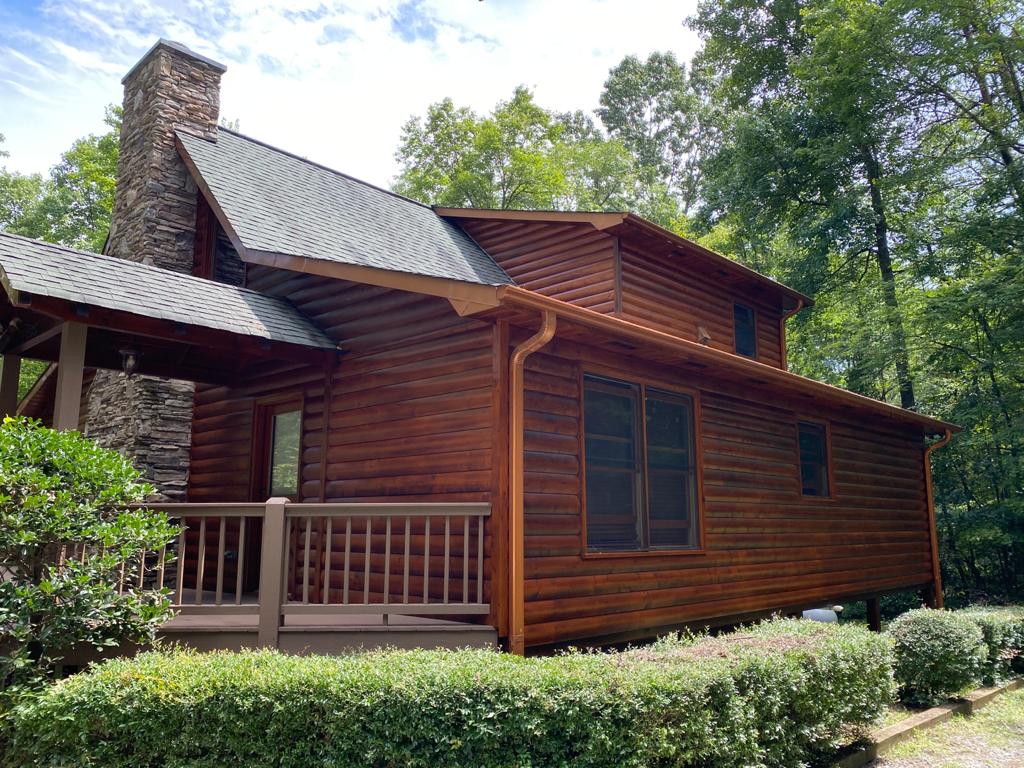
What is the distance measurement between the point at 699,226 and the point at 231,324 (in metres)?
18.1

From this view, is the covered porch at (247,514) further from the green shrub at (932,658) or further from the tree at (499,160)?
the tree at (499,160)

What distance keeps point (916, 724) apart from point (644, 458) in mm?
3140

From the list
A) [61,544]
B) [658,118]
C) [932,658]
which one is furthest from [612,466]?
[658,118]

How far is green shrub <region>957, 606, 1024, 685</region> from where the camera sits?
802 centimetres

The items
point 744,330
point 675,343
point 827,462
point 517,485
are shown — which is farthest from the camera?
point 744,330

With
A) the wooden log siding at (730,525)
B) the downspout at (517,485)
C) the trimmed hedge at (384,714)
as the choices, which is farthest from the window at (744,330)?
the trimmed hedge at (384,714)

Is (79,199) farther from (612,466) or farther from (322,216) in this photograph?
(612,466)

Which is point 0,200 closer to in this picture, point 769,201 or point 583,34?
point 769,201

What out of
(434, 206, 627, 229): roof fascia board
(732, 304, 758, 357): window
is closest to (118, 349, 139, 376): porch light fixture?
(434, 206, 627, 229): roof fascia board

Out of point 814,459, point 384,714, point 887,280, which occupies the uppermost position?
point 887,280

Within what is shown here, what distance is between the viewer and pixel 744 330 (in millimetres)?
12719

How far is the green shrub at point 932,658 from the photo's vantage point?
7090 millimetres

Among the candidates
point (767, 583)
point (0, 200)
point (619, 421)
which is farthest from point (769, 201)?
point (0, 200)

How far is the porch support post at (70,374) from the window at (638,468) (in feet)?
13.7
